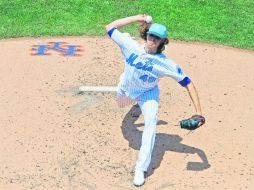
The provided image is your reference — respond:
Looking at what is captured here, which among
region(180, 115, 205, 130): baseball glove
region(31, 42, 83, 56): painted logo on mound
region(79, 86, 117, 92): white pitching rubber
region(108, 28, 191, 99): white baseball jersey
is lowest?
region(31, 42, 83, 56): painted logo on mound

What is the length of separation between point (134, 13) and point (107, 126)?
5336 mm

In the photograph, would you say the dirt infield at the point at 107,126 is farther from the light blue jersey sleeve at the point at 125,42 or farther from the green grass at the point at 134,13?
the light blue jersey sleeve at the point at 125,42

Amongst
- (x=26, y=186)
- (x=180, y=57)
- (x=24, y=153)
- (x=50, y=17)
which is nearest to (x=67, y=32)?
(x=50, y=17)

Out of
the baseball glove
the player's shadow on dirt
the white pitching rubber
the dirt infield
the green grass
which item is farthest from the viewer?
the green grass

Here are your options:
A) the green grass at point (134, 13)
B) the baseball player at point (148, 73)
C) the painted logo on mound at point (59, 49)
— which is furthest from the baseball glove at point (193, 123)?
the green grass at point (134, 13)

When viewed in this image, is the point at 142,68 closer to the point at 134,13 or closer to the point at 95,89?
the point at 95,89

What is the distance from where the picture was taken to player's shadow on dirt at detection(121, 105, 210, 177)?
7371 millimetres

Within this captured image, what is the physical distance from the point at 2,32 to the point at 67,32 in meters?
1.40

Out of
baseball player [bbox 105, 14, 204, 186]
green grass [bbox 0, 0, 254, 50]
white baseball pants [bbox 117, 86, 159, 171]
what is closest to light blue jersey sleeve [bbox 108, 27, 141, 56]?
baseball player [bbox 105, 14, 204, 186]

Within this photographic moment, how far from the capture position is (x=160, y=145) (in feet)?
25.7

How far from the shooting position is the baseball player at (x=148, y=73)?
6844 mm

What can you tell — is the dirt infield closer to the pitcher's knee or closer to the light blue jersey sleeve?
the pitcher's knee

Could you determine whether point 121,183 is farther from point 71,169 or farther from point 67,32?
point 67,32

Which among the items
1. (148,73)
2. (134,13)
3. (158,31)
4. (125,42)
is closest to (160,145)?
(148,73)
